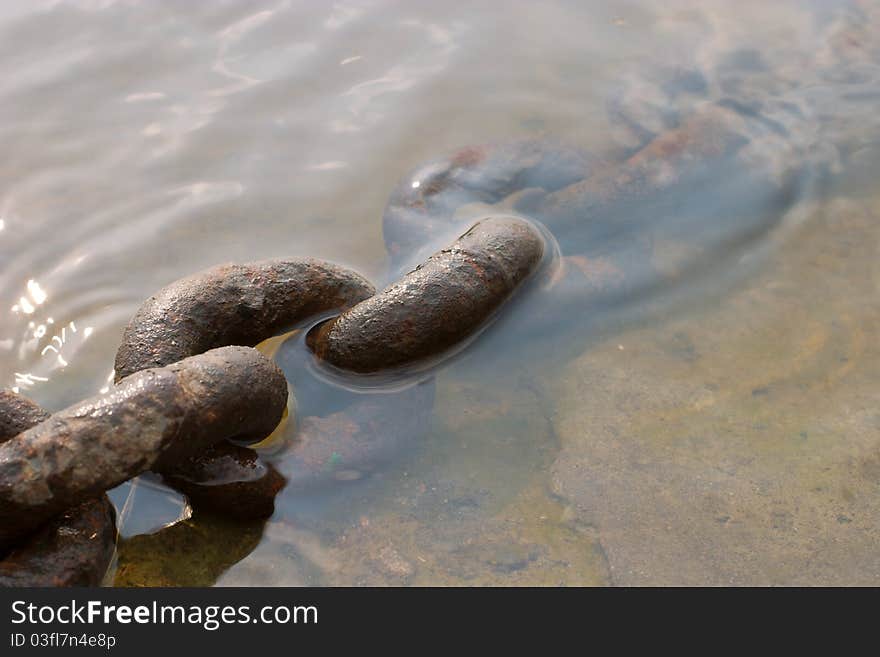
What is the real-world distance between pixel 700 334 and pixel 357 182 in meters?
1.64

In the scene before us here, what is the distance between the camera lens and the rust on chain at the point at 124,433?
7.29ft

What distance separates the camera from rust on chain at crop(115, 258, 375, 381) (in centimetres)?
274

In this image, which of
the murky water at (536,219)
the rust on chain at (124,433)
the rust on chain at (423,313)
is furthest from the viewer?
the rust on chain at (423,313)

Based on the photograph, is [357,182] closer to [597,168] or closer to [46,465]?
[597,168]

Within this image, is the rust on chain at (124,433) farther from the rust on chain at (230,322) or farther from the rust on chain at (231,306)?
the rust on chain at (231,306)

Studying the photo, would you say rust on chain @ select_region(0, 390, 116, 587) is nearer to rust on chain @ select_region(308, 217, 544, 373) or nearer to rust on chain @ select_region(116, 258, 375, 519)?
rust on chain @ select_region(116, 258, 375, 519)

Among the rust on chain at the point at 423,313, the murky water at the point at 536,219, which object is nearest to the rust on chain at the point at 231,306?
the rust on chain at the point at 423,313

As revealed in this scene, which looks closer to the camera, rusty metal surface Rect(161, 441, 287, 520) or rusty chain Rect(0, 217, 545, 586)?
rusty chain Rect(0, 217, 545, 586)

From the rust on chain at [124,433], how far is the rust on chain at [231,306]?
0.92 ft

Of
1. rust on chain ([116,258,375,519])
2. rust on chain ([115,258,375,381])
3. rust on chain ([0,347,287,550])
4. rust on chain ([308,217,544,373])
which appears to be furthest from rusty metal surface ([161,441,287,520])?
rust on chain ([308,217,544,373])

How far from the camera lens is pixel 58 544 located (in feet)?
7.74

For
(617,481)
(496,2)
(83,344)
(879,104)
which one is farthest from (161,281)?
(879,104)

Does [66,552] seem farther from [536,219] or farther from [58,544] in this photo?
[536,219]

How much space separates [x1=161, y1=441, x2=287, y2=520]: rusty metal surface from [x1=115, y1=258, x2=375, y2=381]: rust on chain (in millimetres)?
299
